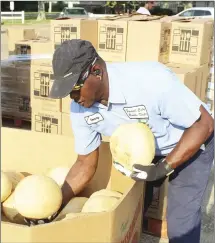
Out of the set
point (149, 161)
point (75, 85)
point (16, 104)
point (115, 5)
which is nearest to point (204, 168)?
Answer: point (149, 161)

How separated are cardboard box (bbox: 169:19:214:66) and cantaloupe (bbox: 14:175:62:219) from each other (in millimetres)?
2206

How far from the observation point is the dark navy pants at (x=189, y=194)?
83.4 inches

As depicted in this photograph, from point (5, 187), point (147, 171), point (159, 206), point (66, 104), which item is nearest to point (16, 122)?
point (66, 104)

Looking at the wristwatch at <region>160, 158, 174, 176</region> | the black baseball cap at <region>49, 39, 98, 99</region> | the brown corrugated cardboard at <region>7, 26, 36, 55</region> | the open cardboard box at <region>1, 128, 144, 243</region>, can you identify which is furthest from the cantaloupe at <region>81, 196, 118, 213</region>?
the brown corrugated cardboard at <region>7, 26, 36, 55</region>

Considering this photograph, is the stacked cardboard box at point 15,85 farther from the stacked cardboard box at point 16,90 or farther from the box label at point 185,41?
the box label at point 185,41

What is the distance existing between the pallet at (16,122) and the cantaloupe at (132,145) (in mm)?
2748

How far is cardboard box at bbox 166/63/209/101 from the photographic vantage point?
3209mm

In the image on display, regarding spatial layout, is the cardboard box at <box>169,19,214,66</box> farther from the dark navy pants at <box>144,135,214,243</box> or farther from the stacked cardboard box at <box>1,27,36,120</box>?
the dark navy pants at <box>144,135,214,243</box>

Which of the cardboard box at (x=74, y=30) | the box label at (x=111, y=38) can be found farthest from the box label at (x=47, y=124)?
the box label at (x=111, y=38)

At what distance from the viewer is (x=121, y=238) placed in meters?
1.66

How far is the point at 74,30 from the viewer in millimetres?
3531

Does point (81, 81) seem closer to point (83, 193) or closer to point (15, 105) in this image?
point (83, 193)

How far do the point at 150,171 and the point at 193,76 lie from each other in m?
1.78

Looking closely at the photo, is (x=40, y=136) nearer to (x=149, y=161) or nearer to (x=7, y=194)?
(x=7, y=194)
